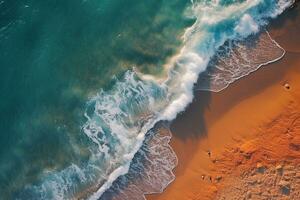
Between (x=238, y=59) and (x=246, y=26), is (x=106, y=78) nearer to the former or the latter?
(x=238, y=59)

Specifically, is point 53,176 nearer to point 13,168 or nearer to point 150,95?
point 13,168

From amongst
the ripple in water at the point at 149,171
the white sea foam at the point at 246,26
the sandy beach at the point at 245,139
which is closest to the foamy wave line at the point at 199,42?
the white sea foam at the point at 246,26

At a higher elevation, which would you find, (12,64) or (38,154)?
(12,64)

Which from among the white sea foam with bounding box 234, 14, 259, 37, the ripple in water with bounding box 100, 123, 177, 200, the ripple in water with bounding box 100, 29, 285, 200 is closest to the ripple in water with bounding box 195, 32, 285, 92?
the ripple in water with bounding box 100, 29, 285, 200

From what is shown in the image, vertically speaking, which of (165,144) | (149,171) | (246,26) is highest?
(246,26)

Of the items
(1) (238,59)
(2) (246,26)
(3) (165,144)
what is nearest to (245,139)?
(3) (165,144)

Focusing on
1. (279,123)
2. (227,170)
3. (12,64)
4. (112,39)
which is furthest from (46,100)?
(279,123)
